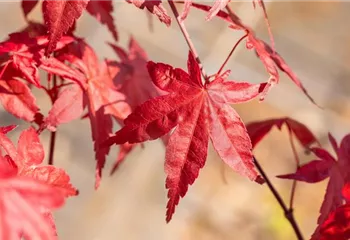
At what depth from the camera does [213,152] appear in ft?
5.92

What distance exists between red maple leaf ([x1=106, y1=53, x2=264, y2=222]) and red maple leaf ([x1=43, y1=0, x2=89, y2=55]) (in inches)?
3.7

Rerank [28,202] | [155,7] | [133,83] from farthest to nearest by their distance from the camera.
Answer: [133,83]
[155,7]
[28,202]

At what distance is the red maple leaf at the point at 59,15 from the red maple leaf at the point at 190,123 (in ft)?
0.31

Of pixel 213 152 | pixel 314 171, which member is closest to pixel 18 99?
pixel 314 171

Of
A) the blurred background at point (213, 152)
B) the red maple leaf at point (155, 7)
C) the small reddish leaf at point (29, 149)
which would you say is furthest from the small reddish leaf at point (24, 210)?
the blurred background at point (213, 152)

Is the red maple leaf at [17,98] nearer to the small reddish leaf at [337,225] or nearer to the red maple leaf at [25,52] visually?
the red maple leaf at [25,52]

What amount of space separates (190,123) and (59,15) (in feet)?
0.59

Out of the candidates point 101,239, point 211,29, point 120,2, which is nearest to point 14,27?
point 120,2

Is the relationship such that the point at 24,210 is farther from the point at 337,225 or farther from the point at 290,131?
the point at 290,131

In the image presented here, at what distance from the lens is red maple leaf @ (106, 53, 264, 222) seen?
1.90 feet

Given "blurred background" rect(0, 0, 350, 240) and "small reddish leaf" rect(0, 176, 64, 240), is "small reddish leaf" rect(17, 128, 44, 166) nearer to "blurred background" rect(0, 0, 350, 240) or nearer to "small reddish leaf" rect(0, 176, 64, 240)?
"small reddish leaf" rect(0, 176, 64, 240)

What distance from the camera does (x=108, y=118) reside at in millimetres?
741

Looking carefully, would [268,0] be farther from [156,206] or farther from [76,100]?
[76,100]

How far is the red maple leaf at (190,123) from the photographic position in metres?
0.58
